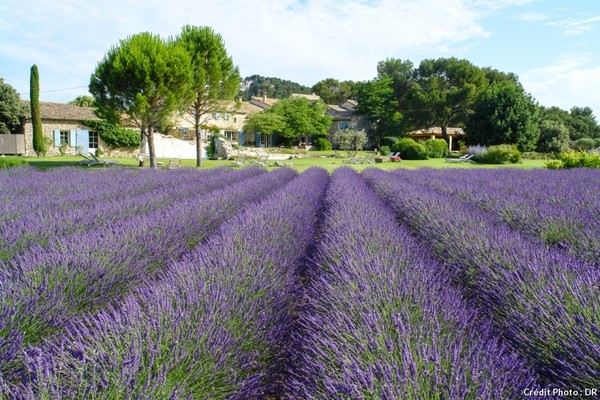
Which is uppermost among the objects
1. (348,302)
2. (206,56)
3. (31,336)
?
(206,56)

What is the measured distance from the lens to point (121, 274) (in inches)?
119

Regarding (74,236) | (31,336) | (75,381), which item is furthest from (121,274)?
(75,381)

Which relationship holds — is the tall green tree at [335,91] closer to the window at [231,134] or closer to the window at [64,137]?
the window at [231,134]

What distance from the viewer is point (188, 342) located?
1748mm

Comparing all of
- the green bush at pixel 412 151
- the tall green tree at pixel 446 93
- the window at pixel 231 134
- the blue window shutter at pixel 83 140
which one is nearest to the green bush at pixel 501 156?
the green bush at pixel 412 151

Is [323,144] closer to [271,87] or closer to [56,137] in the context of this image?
[56,137]

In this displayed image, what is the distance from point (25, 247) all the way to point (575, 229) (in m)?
4.56

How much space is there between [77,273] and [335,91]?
79815 millimetres

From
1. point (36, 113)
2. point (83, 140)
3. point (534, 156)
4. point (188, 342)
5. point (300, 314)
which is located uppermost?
point (36, 113)

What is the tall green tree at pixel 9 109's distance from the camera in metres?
31.2

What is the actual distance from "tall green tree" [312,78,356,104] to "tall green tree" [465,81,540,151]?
146 feet

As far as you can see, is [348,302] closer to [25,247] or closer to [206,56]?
[25,247]

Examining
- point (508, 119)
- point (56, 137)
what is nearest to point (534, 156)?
point (508, 119)

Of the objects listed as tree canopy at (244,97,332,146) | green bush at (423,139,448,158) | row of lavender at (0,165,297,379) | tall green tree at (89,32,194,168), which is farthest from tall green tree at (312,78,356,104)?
row of lavender at (0,165,297,379)
